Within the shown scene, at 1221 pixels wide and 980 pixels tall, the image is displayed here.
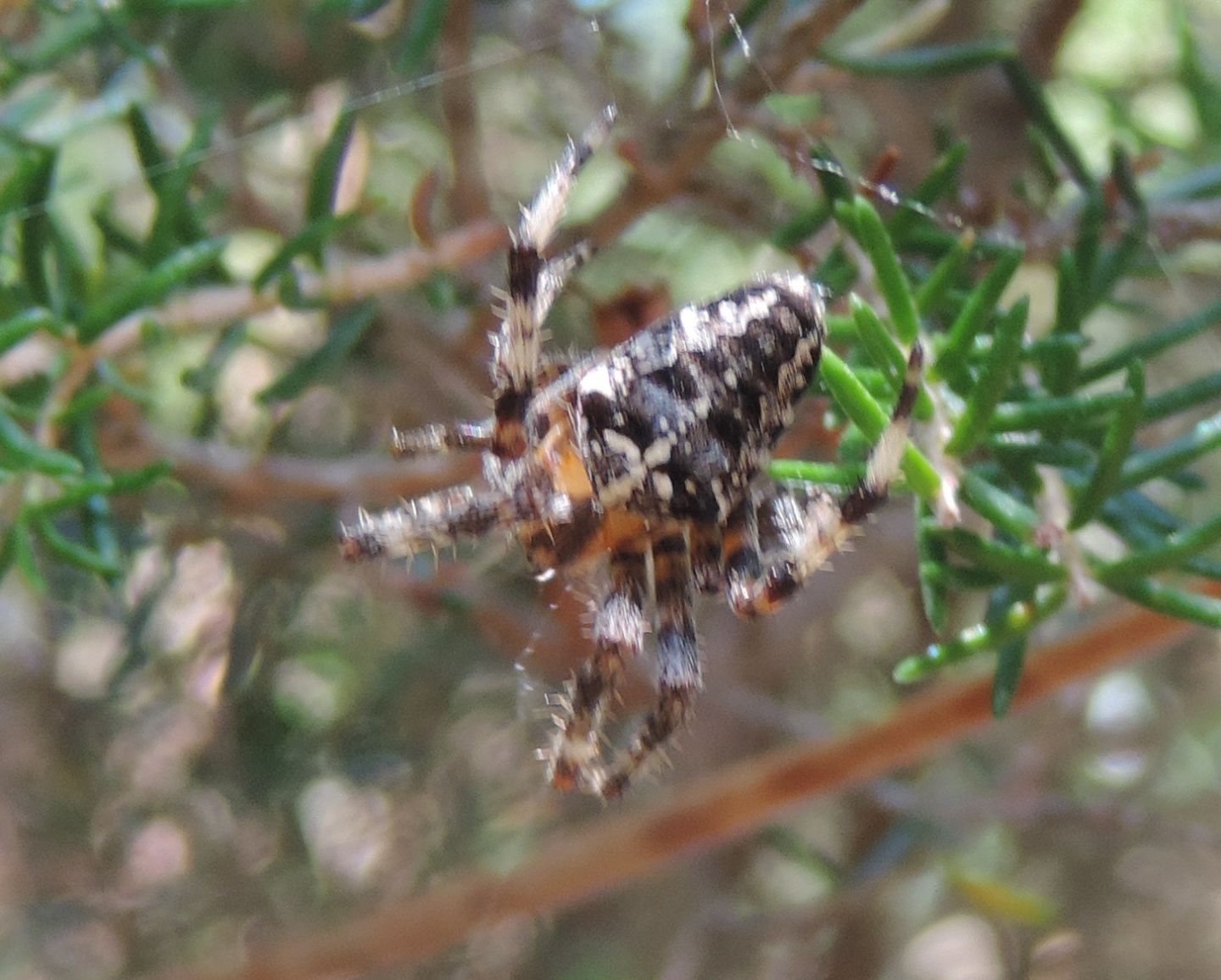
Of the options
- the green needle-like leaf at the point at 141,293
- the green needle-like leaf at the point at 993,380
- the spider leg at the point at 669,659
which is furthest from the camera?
the spider leg at the point at 669,659

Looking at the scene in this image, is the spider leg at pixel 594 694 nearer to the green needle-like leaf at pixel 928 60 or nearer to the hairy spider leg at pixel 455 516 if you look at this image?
the hairy spider leg at pixel 455 516

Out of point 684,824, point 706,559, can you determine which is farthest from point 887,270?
point 684,824

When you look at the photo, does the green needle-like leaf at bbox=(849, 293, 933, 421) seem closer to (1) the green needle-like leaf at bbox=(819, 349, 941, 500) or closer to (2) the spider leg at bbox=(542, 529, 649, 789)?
(1) the green needle-like leaf at bbox=(819, 349, 941, 500)

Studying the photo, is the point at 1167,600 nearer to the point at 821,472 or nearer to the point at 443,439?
the point at 821,472

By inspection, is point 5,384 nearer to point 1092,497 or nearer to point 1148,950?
point 1092,497

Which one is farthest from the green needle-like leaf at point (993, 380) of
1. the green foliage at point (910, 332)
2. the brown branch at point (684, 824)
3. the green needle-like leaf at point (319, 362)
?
the green needle-like leaf at point (319, 362)

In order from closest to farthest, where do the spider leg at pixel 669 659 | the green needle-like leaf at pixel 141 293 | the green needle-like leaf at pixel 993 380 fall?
the green needle-like leaf at pixel 993 380 → the green needle-like leaf at pixel 141 293 → the spider leg at pixel 669 659

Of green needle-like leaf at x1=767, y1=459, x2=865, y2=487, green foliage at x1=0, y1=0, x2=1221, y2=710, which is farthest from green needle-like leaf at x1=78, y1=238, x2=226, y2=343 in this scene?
green needle-like leaf at x1=767, y1=459, x2=865, y2=487
